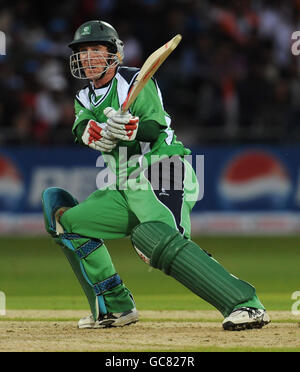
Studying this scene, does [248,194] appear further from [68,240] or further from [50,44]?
[68,240]

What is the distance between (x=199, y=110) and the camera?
44.4ft

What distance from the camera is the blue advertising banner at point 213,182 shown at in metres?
12.9

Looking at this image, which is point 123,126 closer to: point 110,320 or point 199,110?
point 110,320

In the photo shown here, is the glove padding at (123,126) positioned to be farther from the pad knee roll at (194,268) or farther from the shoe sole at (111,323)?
the shoe sole at (111,323)

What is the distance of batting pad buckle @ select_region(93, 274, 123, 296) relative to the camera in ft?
18.3

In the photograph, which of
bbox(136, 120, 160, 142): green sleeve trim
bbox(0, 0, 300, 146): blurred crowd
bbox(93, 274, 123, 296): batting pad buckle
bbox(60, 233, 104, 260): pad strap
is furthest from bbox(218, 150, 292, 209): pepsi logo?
bbox(136, 120, 160, 142): green sleeve trim

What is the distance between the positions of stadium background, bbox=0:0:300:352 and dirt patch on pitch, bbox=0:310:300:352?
17.6ft

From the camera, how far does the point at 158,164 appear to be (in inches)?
210

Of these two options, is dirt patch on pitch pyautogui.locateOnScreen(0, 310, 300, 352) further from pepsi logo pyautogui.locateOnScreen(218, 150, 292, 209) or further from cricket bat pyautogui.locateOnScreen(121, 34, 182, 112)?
pepsi logo pyautogui.locateOnScreen(218, 150, 292, 209)

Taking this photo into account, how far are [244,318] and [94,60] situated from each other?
5.89 ft

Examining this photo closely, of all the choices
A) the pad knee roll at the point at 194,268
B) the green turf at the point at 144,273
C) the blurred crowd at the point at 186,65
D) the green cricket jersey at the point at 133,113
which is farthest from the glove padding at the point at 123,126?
the blurred crowd at the point at 186,65

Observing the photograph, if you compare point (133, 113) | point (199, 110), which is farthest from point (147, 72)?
point (199, 110)
